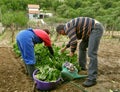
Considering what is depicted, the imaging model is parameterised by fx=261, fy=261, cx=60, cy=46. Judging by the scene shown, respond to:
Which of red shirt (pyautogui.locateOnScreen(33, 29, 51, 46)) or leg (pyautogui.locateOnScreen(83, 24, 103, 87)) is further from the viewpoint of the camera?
red shirt (pyautogui.locateOnScreen(33, 29, 51, 46))

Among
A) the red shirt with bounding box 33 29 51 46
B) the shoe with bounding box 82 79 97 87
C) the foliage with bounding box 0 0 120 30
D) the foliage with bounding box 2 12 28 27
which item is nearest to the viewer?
the shoe with bounding box 82 79 97 87

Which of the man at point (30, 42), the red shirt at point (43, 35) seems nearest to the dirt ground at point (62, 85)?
the man at point (30, 42)

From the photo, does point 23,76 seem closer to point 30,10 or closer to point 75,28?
point 75,28

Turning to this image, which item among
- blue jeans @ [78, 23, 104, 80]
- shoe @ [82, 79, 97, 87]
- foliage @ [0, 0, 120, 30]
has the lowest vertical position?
foliage @ [0, 0, 120, 30]

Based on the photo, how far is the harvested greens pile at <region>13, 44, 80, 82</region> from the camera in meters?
5.02

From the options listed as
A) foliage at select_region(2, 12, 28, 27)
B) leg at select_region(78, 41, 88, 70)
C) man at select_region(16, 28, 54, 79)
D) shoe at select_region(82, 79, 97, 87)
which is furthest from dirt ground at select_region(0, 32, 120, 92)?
foliage at select_region(2, 12, 28, 27)

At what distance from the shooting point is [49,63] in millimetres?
5816

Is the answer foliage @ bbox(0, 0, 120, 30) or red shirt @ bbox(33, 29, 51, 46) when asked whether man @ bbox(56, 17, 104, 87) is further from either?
foliage @ bbox(0, 0, 120, 30)

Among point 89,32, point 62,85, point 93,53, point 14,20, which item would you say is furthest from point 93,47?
point 14,20

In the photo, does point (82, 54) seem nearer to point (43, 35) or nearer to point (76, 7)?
point (43, 35)

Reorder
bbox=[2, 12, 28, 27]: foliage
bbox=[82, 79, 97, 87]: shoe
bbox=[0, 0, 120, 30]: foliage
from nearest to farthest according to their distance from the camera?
A: bbox=[82, 79, 97, 87]: shoe, bbox=[2, 12, 28, 27]: foliage, bbox=[0, 0, 120, 30]: foliage

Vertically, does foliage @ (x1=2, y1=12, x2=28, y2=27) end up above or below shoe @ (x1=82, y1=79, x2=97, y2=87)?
below

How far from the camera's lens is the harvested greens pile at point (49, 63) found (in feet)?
16.5

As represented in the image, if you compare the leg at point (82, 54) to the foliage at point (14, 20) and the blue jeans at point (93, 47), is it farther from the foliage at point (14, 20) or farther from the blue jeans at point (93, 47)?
the foliage at point (14, 20)
